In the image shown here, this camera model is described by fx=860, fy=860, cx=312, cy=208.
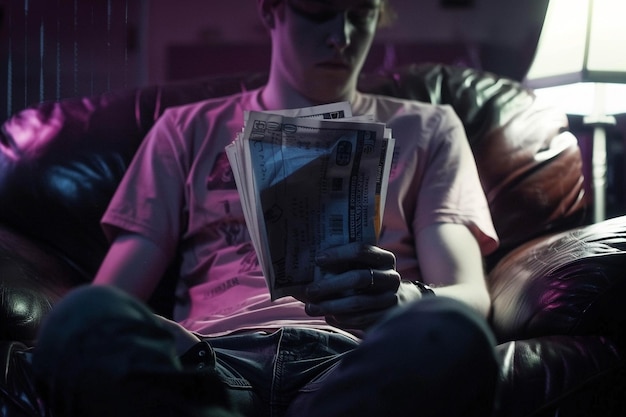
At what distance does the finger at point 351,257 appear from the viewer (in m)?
1.12

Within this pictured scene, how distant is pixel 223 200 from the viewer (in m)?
1.57

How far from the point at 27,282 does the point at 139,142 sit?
57 centimetres

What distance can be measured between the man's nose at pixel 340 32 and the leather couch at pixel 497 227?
357 millimetres

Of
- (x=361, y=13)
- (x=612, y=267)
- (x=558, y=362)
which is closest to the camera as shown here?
(x=558, y=362)

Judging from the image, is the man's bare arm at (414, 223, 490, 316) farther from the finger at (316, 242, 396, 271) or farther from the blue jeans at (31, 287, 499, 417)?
the blue jeans at (31, 287, 499, 417)

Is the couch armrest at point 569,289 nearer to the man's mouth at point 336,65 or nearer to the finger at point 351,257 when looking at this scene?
the finger at point 351,257

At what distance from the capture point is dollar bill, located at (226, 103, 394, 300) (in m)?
1.10

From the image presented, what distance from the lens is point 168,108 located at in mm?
1881

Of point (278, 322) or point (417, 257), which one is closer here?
point (278, 322)

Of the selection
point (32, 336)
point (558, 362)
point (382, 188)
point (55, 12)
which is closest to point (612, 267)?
point (558, 362)

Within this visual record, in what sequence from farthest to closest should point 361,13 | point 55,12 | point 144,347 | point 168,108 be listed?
point 55,12 → point 168,108 → point 361,13 → point 144,347

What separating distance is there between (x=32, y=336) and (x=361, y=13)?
2.80 ft

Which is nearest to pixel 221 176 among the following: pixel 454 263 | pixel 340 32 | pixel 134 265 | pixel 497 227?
pixel 134 265

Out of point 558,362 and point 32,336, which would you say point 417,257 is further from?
point 32,336
